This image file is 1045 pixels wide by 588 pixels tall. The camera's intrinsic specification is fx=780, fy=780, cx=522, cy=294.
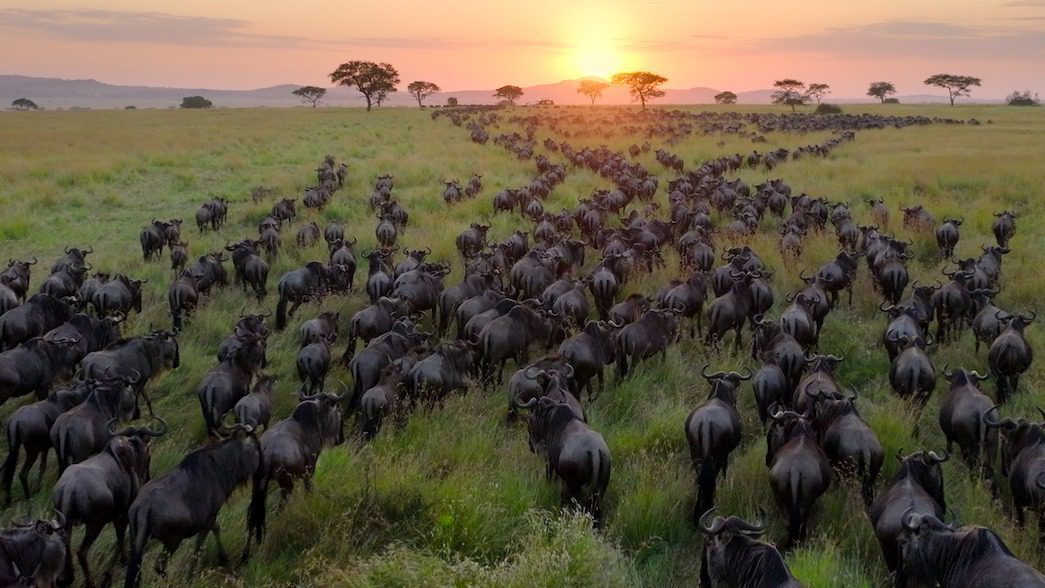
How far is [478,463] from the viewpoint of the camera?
6668 millimetres

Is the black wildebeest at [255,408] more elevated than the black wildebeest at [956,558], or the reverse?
the black wildebeest at [255,408]

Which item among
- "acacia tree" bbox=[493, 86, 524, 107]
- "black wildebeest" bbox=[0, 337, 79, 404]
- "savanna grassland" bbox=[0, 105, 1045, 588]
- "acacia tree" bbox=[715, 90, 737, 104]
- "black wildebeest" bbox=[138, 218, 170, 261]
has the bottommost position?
"savanna grassland" bbox=[0, 105, 1045, 588]

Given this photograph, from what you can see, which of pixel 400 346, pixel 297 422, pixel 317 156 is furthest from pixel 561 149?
pixel 297 422

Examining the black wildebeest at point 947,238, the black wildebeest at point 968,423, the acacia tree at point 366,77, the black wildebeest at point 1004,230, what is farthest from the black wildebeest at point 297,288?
the acacia tree at point 366,77

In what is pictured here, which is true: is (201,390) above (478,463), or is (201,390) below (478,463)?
above

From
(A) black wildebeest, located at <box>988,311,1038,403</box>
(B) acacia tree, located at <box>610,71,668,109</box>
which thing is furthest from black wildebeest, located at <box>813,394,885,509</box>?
(B) acacia tree, located at <box>610,71,668,109</box>

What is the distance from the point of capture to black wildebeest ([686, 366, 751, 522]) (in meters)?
5.96

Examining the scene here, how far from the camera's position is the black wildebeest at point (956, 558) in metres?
3.94

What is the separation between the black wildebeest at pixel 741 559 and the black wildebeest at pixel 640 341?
13.8 feet

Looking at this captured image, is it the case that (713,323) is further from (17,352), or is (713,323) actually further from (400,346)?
(17,352)

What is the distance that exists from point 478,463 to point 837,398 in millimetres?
3037

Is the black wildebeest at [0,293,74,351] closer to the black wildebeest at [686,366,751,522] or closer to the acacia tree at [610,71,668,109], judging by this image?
the black wildebeest at [686,366,751,522]

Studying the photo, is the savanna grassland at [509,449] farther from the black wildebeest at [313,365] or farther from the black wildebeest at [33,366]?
the black wildebeest at [33,366]

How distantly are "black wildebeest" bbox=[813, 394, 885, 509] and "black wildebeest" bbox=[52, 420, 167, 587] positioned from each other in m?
5.11
